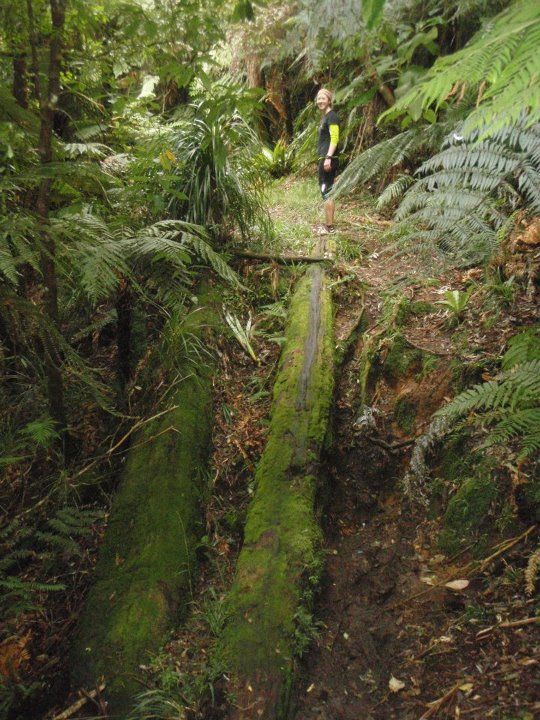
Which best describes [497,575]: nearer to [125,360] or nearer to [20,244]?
[20,244]

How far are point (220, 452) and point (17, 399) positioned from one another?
1551 millimetres

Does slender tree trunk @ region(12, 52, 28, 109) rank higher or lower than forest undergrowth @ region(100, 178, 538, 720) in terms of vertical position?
higher

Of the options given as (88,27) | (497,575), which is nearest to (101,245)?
(88,27)

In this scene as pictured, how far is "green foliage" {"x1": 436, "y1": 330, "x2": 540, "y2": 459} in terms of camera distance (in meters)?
1.82

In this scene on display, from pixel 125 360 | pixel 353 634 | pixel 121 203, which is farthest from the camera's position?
pixel 121 203

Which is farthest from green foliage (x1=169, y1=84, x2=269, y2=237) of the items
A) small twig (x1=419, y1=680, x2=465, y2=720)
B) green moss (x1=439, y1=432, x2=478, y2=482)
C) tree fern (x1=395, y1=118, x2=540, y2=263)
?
small twig (x1=419, y1=680, x2=465, y2=720)

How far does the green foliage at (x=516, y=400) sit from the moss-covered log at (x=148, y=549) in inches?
61.4

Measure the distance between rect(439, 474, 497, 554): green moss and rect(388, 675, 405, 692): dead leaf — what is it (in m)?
0.61

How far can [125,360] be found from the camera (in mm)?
3346

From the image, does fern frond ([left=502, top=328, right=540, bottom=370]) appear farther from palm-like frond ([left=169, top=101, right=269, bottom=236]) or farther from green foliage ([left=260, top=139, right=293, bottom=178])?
green foliage ([left=260, top=139, right=293, bottom=178])

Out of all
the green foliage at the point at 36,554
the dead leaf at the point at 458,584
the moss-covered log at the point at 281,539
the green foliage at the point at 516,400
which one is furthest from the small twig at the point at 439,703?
the green foliage at the point at 36,554

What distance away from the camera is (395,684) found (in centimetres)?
175

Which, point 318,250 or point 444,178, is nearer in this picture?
point 444,178

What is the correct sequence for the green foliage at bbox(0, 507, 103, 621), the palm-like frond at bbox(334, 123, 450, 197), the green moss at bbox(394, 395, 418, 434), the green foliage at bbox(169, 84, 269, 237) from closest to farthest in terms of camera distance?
the green foliage at bbox(0, 507, 103, 621), the green moss at bbox(394, 395, 418, 434), the palm-like frond at bbox(334, 123, 450, 197), the green foliage at bbox(169, 84, 269, 237)
